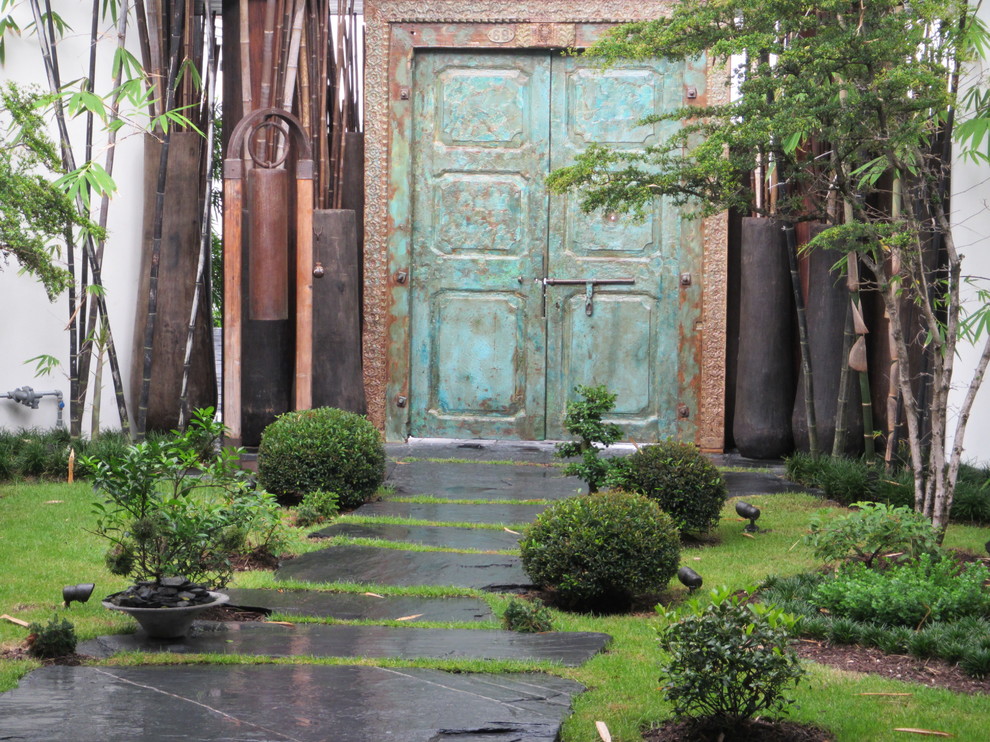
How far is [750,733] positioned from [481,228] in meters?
6.12

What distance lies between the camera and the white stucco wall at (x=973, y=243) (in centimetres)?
661

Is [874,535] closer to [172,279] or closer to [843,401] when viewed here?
[843,401]

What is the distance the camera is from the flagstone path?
3.04m

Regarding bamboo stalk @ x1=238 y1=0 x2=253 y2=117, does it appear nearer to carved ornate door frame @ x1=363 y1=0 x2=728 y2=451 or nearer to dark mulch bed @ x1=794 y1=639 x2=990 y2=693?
carved ornate door frame @ x1=363 y1=0 x2=728 y2=451

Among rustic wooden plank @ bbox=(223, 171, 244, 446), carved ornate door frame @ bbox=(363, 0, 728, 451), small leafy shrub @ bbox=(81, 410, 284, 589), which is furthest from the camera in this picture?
carved ornate door frame @ bbox=(363, 0, 728, 451)

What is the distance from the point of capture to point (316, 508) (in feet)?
20.5

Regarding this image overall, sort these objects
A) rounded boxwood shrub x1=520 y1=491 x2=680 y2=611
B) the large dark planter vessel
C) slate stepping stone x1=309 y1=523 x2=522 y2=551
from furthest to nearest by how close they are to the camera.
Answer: slate stepping stone x1=309 y1=523 x2=522 y2=551, rounded boxwood shrub x1=520 y1=491 x2=680 y2=611, the large dark planter vessel

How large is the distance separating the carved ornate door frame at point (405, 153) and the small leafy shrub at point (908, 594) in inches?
164

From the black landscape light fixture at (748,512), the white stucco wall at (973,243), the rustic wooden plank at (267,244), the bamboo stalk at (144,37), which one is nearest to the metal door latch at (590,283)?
the rustic wooden plank at (267,244)

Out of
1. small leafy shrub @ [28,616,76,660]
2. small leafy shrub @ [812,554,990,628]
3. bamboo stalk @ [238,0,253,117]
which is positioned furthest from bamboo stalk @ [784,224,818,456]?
small leafy shrub @ [28,616,76,660]

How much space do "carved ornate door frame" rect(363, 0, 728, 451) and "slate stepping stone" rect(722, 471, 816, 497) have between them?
1.16 metres

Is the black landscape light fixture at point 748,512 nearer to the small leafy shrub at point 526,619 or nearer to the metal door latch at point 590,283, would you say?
the small leafy shrub at point 526,619

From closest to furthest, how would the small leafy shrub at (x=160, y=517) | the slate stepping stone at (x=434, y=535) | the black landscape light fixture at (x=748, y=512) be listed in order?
the small leafy shrub at (x=160, y=517) → the slate stepping stone at (x=434, y=535) → the black landscape light fixture at (x=748, y=512)

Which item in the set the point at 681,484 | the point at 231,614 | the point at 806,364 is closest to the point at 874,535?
the point at 681,484
